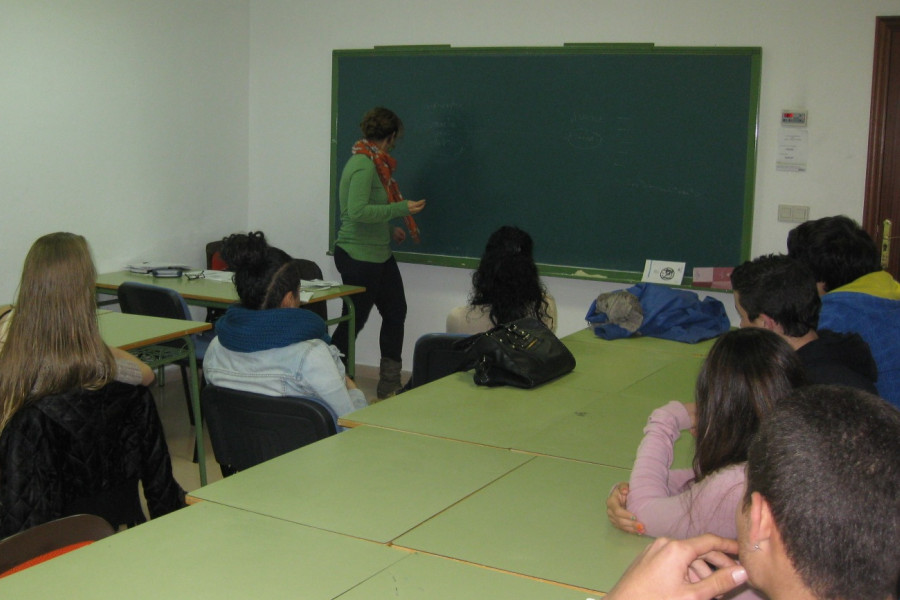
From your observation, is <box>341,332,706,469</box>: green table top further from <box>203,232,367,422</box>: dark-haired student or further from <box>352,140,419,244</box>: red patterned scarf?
<box>352,140,419,244</box>: red patterned scarf

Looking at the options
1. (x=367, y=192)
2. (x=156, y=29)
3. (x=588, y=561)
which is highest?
(x=156, y=29)

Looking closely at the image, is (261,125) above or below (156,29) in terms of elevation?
below

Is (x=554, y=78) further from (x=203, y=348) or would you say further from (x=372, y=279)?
(x=203, y=348)

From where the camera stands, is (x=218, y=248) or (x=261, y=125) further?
(x=261, y=125)

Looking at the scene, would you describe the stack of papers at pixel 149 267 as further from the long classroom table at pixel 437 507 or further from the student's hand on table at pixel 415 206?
the long classroom table at pixel 437 507

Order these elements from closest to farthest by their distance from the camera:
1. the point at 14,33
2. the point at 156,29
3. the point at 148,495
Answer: the point at 148,495 < the point at 14,33 < the point at 156,29

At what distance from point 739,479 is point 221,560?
0.99 m

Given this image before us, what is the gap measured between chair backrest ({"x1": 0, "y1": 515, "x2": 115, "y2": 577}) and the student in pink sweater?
1.06 m

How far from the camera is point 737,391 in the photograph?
1.74 metres

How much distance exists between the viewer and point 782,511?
1.00m

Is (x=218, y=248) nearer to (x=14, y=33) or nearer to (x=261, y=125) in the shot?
(x=261, y=125)

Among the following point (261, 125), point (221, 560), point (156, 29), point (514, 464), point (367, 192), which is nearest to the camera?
point (221, 560)

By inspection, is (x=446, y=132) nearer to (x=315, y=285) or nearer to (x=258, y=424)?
(x=315, y=285)

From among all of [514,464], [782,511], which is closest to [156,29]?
[514,464]
